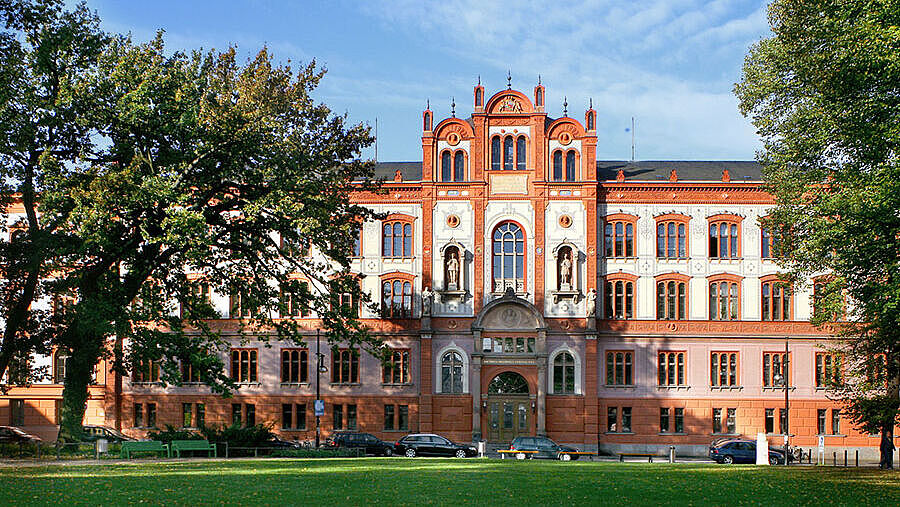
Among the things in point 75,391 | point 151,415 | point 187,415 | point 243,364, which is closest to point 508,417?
point 243,364

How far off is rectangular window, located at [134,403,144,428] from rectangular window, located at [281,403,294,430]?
8519 millimetres

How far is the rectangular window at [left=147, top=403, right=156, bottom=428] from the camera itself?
189 feet

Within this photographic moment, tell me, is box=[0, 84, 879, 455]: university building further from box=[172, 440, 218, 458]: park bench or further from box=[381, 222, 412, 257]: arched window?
box=[172, 440, 218, 458]: park bench

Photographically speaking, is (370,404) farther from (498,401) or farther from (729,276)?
(729,276)

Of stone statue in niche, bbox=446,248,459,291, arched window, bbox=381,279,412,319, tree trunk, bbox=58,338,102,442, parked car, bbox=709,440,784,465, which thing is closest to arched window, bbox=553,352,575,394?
stone statue in niche, bbox=446,248,459,291

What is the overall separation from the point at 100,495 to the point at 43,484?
12.3 ft

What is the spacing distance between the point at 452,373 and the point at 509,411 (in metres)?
4.02

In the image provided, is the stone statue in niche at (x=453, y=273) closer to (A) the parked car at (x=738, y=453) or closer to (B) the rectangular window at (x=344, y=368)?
(B) the rectangular window at (x=344, y=368)

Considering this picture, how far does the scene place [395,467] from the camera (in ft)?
109

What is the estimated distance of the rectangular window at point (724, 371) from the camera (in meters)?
57.1

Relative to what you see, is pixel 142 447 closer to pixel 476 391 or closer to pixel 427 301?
pixel 427 301

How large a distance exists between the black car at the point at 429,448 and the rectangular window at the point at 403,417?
7504 millimetres

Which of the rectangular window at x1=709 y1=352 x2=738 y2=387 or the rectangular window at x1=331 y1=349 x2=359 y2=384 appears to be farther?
the rectangular window at x1=331 y1=349 x2=359 y2=384

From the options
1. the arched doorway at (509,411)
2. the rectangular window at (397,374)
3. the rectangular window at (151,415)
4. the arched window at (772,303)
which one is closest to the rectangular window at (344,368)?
the rectangular window at (397,374)
